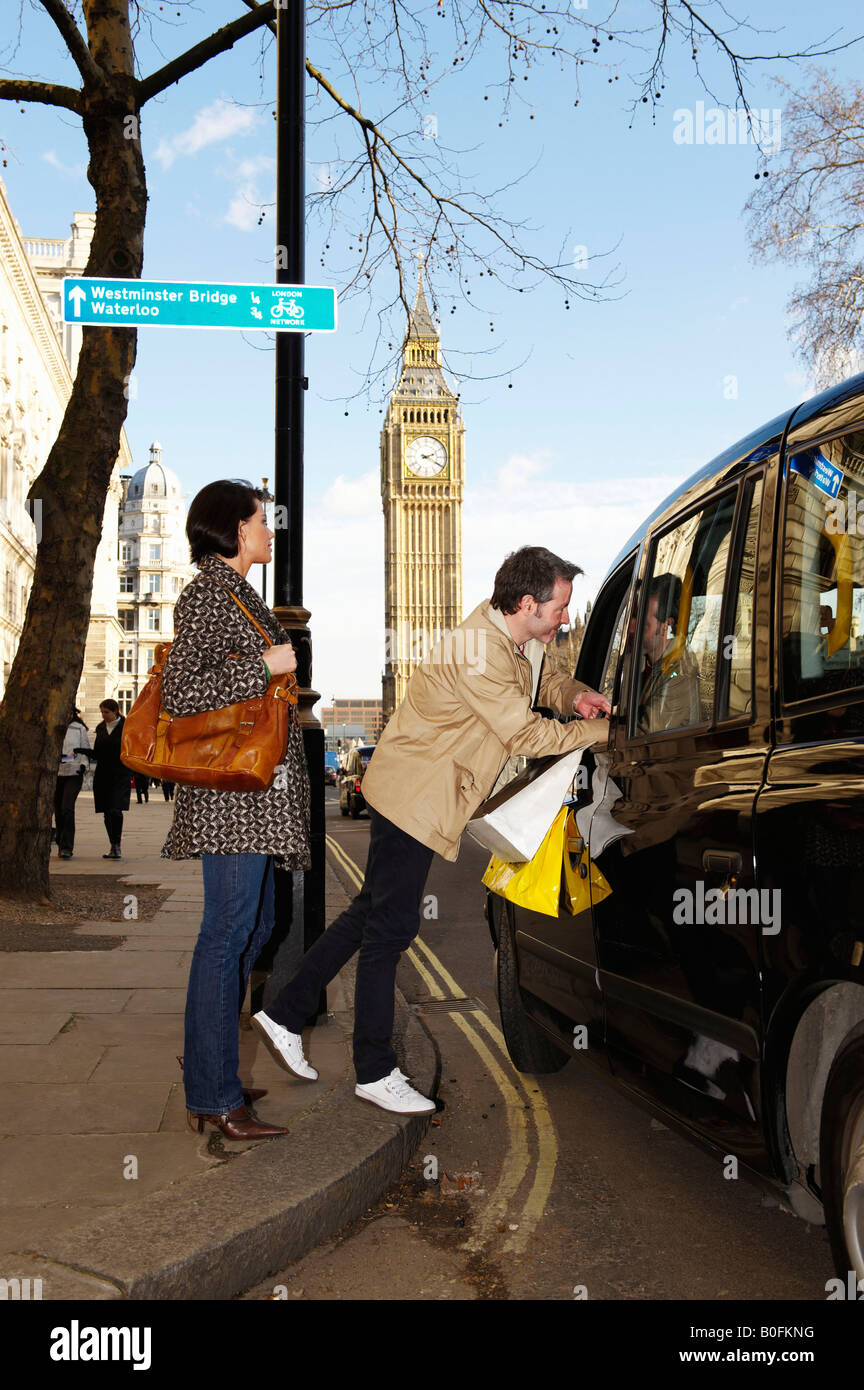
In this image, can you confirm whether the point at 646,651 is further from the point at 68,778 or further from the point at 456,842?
the point at 68,778

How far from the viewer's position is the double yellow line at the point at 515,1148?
3.63 m

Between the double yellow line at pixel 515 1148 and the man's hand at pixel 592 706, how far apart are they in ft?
4.90

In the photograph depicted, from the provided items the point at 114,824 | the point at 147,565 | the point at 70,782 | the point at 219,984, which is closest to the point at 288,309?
the point at 219,984

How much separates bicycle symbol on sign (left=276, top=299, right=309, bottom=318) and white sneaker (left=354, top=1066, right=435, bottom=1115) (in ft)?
11.2

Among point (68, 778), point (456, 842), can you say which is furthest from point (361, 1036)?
point (68, 778)

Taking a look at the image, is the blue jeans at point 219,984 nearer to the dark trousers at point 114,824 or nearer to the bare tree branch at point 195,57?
the bare tree branch at point 195,57

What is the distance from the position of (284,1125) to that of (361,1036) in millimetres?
394

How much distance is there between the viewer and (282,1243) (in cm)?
332

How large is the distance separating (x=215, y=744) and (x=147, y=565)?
13046 cm

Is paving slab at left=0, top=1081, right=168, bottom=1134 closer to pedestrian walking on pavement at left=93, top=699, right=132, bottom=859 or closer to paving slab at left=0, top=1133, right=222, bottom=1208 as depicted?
paving slab at left=0, top=1133, right=222, bottom=1208

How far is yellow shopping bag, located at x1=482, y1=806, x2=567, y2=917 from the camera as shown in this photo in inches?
154

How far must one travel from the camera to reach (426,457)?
130125 millimetres

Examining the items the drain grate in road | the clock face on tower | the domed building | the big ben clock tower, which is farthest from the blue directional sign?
the clock face on tower

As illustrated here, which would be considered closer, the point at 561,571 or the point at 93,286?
the point at 561,571
